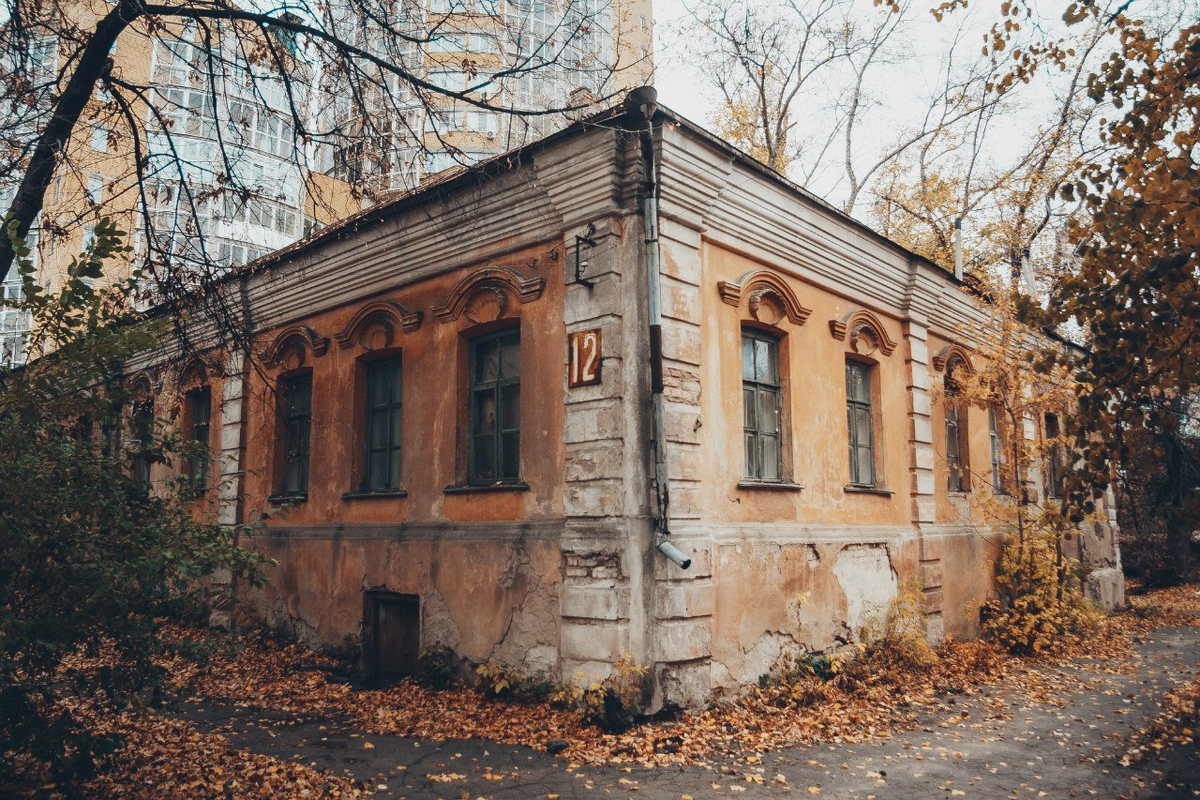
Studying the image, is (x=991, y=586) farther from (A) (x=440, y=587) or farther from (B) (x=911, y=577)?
(A) (x=440, y=587)

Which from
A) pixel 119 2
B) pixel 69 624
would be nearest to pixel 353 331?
pixel 119 2

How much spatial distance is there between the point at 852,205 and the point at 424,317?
17.9m

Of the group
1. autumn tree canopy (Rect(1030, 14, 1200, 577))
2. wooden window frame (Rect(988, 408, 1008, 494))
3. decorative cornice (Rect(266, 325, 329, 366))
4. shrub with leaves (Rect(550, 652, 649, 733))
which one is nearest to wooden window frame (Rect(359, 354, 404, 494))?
decorative cornice (Rect(266, 325, 329, 366))

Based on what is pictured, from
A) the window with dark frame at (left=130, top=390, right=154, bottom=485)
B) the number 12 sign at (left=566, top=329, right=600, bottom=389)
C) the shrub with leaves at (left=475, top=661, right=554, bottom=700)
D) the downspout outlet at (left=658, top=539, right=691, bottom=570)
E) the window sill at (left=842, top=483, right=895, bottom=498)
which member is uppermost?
the number 12 sign at (left=566, top=329, right=600, bottom=389)

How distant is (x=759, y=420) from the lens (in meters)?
9.04

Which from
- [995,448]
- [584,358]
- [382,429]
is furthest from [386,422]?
[995,448]

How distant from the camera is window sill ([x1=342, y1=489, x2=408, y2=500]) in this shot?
9.63 meters

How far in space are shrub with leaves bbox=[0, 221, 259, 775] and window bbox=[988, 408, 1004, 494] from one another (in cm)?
1211

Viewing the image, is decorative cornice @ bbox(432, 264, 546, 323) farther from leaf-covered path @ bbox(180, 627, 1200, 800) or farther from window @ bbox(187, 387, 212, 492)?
window @ bbox(187, 387, 212, 492)

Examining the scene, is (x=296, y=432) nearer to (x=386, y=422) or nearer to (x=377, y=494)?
(x=386, y=422)

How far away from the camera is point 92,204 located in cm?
686

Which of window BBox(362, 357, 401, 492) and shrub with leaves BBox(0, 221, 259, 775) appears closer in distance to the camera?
shrub with leaves BBox(0, 221, 259, 775)

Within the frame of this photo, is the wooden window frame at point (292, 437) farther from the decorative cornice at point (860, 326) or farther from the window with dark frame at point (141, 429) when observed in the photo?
the decorative cornice at point (860, 326)

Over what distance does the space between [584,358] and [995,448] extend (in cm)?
937
